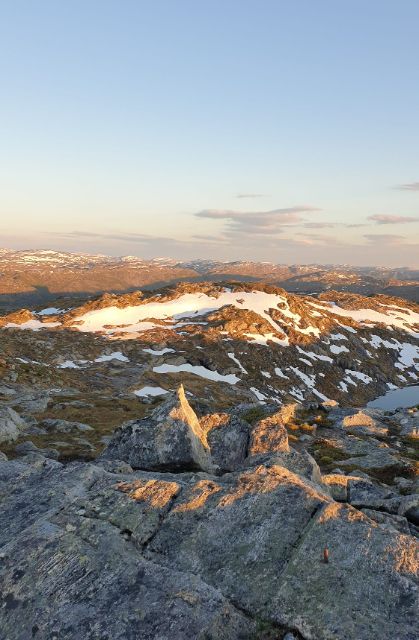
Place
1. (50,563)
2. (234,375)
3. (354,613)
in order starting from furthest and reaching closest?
(234,375)
(50,563)
(354,613)

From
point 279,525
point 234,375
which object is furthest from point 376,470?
point 234,375

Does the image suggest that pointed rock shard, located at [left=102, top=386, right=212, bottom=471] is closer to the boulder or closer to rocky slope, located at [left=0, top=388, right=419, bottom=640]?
the boulder

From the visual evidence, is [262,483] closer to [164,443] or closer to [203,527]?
[203,527]

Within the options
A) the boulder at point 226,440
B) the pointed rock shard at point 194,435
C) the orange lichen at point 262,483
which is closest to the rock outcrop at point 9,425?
the boulder at point 226,440

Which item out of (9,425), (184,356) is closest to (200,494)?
(9,425)

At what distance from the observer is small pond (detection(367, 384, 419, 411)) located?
9964 cm

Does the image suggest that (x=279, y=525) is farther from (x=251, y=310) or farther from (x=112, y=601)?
(x=251, y=310)

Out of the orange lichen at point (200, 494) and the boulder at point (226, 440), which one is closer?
the orange lichen at point (200, 494)

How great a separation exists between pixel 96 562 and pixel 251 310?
402 feet

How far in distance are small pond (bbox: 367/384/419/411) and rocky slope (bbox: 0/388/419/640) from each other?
3606 inches

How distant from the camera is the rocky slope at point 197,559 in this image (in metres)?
8.28

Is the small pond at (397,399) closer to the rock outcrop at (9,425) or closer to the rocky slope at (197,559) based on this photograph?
the rock outcrop at (9,425)

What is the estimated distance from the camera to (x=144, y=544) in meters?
10.9

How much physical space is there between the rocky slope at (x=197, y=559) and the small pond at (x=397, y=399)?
9160 centimetres
